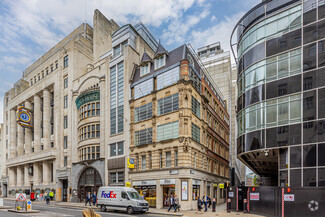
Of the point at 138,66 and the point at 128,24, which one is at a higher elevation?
the point at 128,24

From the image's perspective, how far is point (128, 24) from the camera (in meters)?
39.0

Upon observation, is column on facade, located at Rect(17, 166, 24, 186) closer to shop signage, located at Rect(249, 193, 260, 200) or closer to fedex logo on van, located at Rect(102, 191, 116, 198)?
fedex logo on van, located at Rect(102, 191, 116, 198)

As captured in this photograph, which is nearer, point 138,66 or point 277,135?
point 277,135

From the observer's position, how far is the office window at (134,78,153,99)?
3343cm

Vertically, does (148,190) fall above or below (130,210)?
below

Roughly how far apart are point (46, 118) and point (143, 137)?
28.0m

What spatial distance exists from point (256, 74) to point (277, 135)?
20.4 ft

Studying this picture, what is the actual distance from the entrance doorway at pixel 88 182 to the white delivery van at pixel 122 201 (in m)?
12.8

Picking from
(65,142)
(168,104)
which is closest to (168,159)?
(168,104)

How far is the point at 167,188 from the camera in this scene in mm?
30031

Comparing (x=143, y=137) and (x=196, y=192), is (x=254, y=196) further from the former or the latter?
(x=143, y=137)

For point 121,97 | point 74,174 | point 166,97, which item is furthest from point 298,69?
point 74,174

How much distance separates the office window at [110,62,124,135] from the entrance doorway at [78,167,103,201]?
713cm

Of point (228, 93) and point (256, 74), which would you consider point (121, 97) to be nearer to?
point (256, 74)
